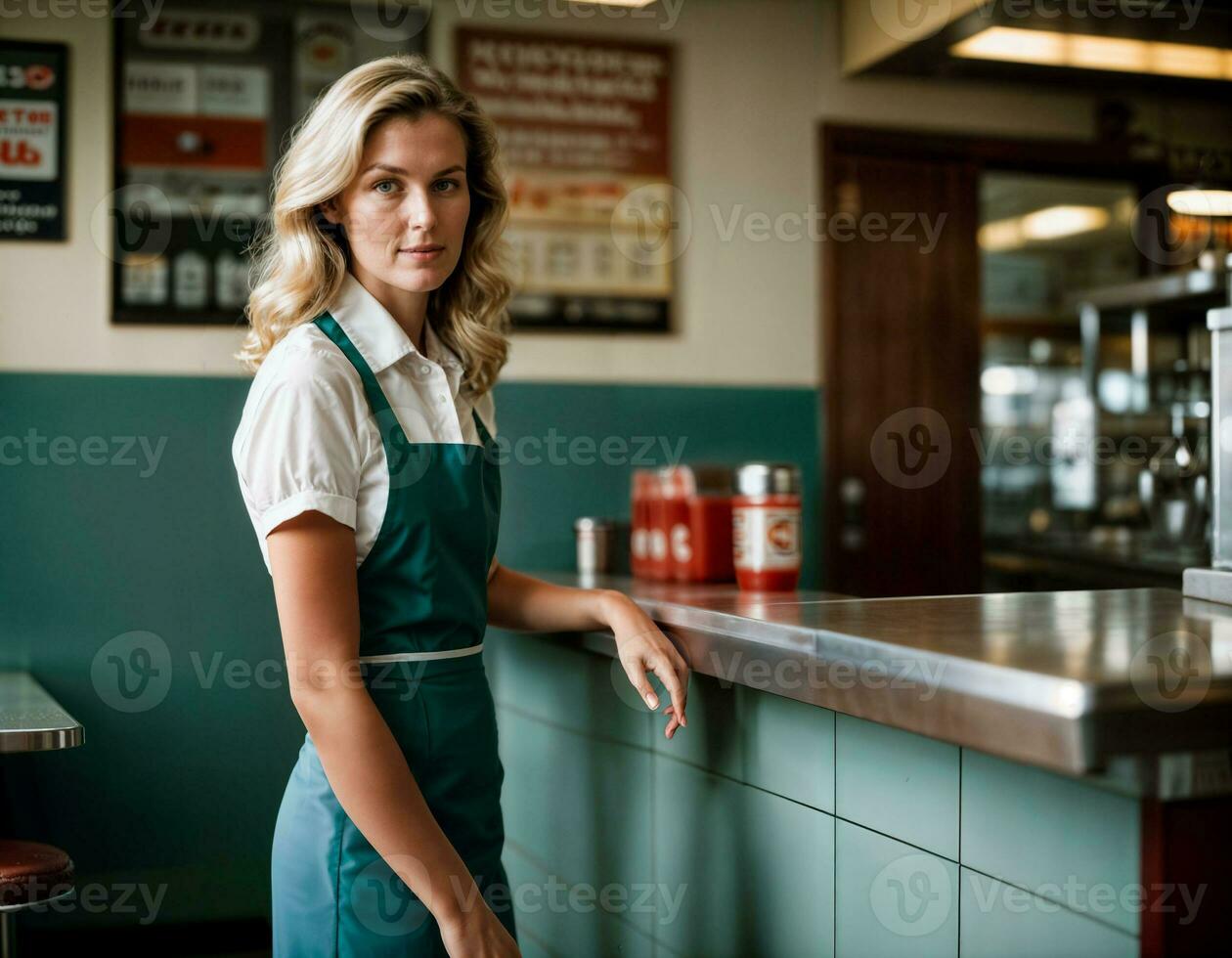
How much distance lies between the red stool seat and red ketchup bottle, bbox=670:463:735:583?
1.15 meters

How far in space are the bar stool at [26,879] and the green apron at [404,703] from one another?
0.76 metres

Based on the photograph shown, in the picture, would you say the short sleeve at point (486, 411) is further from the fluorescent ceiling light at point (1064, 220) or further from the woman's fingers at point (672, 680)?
the fluorescent ceiling light at point (1064, 220)

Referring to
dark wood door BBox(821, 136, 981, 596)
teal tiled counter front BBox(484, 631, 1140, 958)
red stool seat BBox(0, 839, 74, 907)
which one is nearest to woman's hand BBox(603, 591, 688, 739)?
teal tiled counter front BBox(484, 631, 1140, 958)

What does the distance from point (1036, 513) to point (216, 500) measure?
3001mm

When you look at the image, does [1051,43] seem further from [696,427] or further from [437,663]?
[437,663]

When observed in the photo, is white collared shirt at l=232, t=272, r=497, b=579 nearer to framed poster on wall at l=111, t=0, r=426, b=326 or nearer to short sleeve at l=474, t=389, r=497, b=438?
short sleeve at l=474, t=389, r=497, b=438

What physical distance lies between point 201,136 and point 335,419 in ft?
5.55

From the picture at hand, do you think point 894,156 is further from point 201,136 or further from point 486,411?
point 486,411

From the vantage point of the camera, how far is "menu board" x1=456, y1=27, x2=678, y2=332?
296 cm

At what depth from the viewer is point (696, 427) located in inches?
121

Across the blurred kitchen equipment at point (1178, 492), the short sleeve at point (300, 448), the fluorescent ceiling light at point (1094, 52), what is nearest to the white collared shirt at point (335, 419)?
the short sleeve at point (300, 448)

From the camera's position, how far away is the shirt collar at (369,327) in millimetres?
1442

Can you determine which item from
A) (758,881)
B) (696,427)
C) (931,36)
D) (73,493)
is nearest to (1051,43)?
(931,36)

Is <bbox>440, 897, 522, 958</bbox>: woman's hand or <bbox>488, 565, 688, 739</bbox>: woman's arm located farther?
<bbox>488, 565, 688, 739</bbox>: woman's arm
